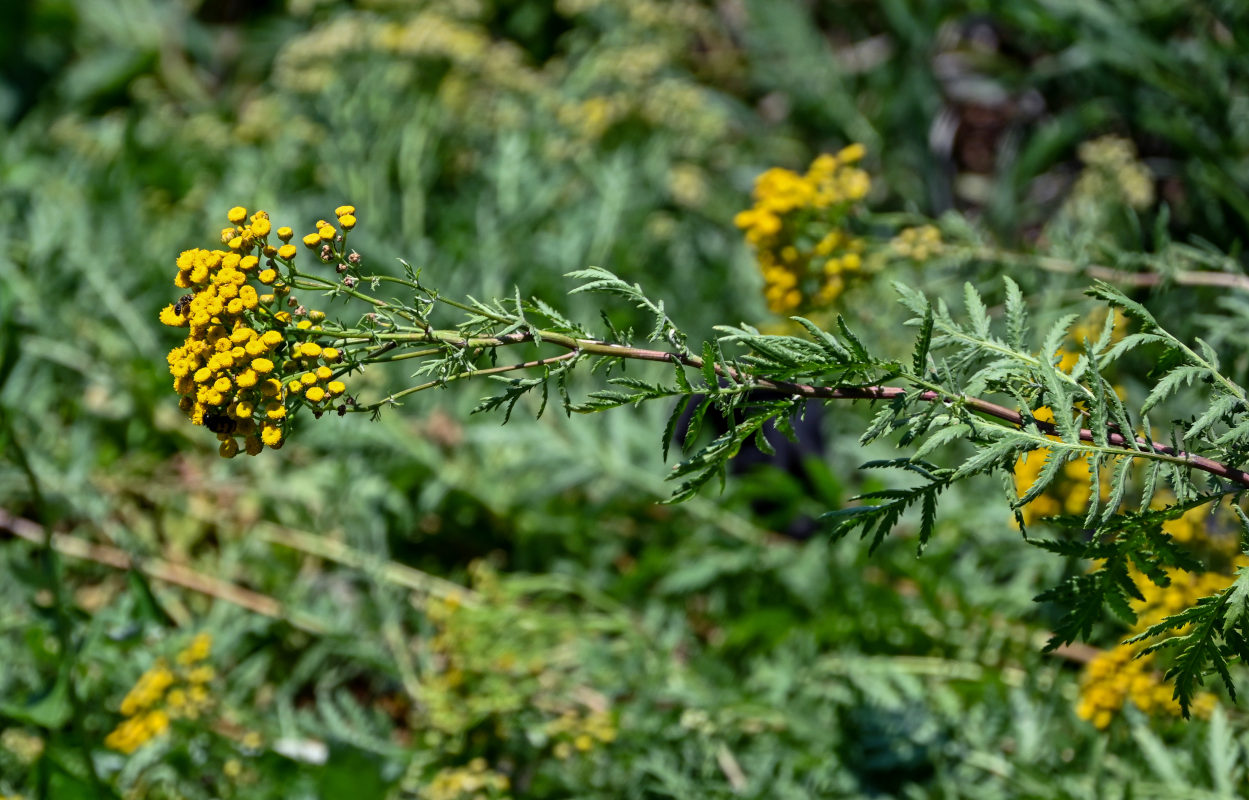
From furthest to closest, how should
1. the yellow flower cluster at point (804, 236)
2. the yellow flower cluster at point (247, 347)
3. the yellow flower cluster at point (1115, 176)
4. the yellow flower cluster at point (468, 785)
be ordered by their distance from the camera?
1. the yellow flower cluster at point (1115, 176)
2. the yellow flower cluster at point (468, 785)
3. the yellow flower cluster at point (804, 236)
4. the yellow flower cluster at point (247, 347)

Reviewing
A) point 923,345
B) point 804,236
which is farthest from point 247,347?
point 804,236

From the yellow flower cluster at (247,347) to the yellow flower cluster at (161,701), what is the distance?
1.11 meters

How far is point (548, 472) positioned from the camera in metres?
2.93

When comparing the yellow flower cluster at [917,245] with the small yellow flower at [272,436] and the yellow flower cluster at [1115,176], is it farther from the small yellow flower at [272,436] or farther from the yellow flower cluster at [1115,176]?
the small yellow flower at [272,436]

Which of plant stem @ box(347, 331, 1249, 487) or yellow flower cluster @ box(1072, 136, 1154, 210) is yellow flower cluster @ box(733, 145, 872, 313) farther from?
yellow flower cluster @ box(1072, 136, 1154, 210)

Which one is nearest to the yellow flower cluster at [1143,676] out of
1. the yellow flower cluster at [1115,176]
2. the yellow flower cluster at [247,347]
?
the yellow flower cluster at [247,347]

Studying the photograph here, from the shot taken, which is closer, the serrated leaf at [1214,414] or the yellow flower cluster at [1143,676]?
the serrated leaf at [1214,414]

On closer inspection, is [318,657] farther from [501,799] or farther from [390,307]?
[390,307]

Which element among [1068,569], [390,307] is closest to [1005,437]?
[390,307]

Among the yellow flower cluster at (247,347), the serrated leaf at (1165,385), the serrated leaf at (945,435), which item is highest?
the yellow flower cluster at (247,347)

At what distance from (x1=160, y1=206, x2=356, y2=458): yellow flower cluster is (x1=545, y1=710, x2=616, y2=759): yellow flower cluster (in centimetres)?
118

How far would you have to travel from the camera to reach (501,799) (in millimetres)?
2068

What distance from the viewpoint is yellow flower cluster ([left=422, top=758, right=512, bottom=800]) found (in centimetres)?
204

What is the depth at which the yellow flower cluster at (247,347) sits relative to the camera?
1122 millimetres
